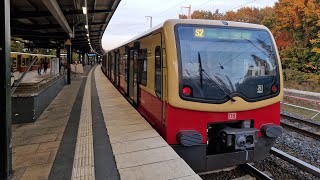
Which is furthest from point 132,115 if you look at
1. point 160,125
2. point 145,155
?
point 145,155

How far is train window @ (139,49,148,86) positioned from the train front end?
1857 mm

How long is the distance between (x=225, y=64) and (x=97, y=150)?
2608 millimetres

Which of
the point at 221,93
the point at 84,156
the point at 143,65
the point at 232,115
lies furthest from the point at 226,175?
the point at 143,65

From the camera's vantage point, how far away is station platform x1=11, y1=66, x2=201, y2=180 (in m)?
3.70

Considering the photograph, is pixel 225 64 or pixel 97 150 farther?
pixel 225 64

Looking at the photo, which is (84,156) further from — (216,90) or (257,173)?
(257,173)

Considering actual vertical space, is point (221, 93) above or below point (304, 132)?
above

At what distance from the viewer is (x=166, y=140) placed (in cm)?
469

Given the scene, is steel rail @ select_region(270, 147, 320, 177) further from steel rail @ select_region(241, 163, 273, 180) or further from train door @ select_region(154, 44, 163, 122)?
train door @ select_region(154, 44, 163, 122)

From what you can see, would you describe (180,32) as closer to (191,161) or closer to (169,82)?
(169,82)

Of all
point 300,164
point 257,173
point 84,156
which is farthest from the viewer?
point 300,164

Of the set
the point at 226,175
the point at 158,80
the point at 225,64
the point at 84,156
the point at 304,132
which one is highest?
the point at 225,64

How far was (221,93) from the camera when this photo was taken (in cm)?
466

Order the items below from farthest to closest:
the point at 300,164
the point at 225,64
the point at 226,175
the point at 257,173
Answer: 1. the point at 300,164
2. the point at 226,175
3. the point at 257,173
4. the point at 225,64
